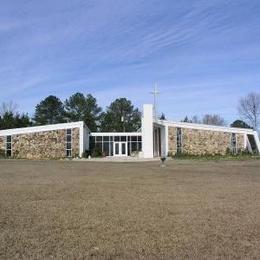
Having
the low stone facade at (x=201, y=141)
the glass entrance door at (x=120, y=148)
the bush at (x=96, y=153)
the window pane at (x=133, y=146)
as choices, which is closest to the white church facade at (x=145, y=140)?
the low stone facade at (x=201, y=141)

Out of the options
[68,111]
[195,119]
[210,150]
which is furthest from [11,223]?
[195,119]

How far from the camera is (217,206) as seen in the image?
42.2 ft

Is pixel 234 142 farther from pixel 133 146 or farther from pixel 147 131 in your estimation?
pixel 133 146

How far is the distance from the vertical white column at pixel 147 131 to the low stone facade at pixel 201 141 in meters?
2.59

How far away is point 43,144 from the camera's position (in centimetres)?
6097

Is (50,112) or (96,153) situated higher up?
(50,112)

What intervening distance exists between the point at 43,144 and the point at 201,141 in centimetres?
1871

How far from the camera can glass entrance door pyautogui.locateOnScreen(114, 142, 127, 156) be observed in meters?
73.1

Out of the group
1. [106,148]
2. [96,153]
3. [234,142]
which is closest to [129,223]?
[96,153]

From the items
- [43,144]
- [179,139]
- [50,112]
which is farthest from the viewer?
[50,112]

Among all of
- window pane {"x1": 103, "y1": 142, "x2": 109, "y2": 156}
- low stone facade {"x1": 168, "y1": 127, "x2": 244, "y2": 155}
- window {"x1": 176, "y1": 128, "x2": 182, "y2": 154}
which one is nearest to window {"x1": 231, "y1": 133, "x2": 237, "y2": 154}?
low stone facade {"x1": 168, "y1": 127, "x2": 244, "y2": 155}

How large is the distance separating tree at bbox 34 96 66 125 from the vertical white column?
4499cm

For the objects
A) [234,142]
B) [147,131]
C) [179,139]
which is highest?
[147,131]

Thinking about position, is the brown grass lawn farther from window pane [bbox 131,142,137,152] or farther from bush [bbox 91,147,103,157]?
window pane [bbox 131,142,137,152]
